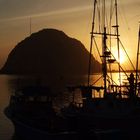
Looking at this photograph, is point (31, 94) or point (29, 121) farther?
point (31, 94)

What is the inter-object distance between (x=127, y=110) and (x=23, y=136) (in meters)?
10.5

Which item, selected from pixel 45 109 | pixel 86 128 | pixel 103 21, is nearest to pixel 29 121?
pixel 45 109

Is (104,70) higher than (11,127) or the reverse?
higher

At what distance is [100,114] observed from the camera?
39.3 m

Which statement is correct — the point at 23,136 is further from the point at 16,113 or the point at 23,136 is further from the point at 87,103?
the point at 87,103

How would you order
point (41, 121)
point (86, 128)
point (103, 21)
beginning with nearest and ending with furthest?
point (86, 128)
point (41, 121)
point (103, 21)

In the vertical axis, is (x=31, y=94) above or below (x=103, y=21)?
below

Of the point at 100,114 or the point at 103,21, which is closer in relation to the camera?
the point at 100,114

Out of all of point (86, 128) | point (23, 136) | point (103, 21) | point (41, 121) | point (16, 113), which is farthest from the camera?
point (103, 21)

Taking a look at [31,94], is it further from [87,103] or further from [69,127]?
[69,127]

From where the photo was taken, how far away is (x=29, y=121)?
38.5 meters

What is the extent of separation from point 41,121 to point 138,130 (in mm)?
9325

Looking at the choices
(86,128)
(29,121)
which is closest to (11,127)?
(29,121)

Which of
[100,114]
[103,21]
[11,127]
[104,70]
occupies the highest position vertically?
[103,21]
